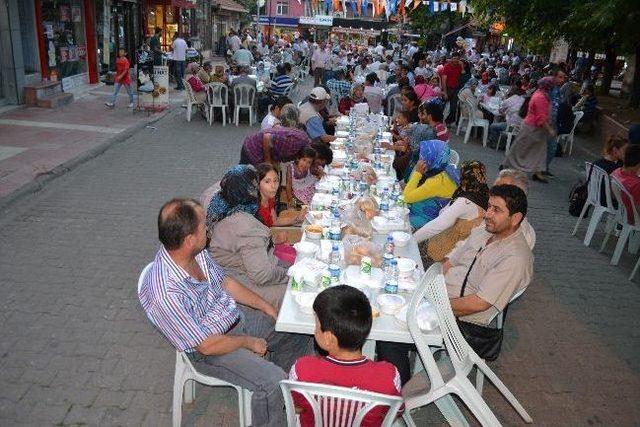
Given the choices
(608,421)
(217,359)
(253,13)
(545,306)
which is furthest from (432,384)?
(253,13)

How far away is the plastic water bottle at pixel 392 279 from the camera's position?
3.21m

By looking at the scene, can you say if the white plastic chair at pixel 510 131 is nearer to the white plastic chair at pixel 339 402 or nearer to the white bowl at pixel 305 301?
the white bowl at pixel 305 301

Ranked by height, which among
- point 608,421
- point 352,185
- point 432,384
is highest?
point 352,185

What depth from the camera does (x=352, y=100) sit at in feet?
35.6

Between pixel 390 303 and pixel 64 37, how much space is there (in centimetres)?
1456

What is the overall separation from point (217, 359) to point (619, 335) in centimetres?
376

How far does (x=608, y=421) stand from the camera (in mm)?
3475

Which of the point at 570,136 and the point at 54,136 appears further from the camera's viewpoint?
the point at 570,136

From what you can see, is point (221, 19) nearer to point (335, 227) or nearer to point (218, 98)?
point (218, 98)

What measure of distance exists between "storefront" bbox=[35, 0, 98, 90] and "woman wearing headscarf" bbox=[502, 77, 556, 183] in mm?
11387

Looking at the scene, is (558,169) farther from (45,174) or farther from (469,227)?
(45,174)

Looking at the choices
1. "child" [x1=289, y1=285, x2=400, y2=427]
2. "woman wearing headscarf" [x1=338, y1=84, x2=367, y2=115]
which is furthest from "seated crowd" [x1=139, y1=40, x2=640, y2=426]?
"woman wearing headscarf" [x1=338, y1=84, x2=367, y2=115]

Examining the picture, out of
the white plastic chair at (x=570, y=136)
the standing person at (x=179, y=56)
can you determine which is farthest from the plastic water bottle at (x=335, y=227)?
the standing person at (x=179, y=56)

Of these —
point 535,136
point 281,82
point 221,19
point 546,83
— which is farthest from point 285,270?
point 221,19
